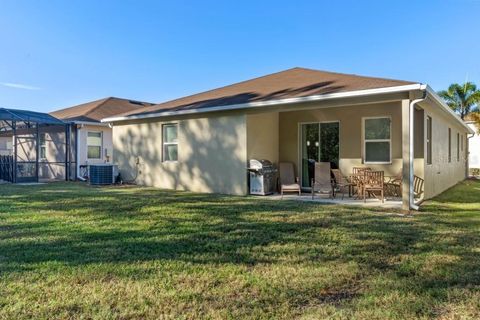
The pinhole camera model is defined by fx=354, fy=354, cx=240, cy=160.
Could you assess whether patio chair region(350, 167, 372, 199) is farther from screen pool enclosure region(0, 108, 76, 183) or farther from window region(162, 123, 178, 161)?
screen pool enclosure region(0, 108, 76, 183)

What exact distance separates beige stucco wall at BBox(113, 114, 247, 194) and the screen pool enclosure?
368 cm

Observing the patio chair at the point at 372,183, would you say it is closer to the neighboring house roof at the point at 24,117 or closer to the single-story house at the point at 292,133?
the single-story house at the point at 292,133

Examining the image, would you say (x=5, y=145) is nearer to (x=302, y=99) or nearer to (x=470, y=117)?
(x=302, y=99)

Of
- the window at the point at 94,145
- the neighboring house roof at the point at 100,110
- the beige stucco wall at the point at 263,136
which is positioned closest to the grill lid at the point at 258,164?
the beige stucco wall at the point at 263,136

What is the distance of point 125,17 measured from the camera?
1557 cm

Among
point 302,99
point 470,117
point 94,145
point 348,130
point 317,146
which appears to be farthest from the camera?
point 470,117

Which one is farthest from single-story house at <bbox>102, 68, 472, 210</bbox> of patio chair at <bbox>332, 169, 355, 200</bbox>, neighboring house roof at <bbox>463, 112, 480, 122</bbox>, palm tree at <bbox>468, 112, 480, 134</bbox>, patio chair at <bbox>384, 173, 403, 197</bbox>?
neighboring house roof at <bbox>463, 112, 480, 122</bbox>

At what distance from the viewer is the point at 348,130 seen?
10797mm

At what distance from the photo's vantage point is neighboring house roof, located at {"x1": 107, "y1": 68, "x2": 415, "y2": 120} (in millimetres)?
9086

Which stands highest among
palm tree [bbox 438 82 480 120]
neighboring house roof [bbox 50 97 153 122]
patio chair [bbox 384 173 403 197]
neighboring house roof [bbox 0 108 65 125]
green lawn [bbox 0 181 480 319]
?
palm tree [bbox 438 82 480 120]

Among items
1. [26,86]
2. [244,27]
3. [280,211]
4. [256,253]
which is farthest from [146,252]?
[26,86]

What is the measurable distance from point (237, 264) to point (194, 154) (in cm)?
789

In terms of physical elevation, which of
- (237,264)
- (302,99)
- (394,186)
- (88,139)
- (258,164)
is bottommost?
(237,264)

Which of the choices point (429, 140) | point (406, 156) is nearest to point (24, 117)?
point (406, 156)
